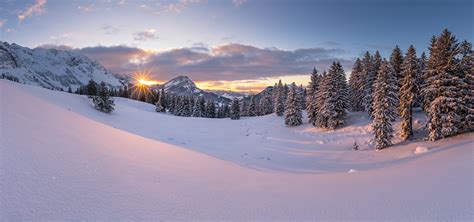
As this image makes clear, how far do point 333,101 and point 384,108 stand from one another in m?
12.8

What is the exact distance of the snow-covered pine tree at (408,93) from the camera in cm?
3000

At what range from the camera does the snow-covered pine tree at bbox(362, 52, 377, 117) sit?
4353 centimetres

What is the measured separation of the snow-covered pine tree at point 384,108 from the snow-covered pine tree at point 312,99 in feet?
52.2

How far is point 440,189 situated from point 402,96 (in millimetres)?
27434

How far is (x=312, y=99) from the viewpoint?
51406 mm

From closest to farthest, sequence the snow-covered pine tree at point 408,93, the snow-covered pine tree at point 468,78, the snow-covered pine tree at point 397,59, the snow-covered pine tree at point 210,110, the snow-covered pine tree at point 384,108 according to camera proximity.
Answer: the snow-covered pine tree at point 468,78
the snow-covered pine tree at point 384,108
the snow-covered pine tree at point 408,93
the snow-covered pine tree at point 397,59
the snow-covered pine tree at point 210,110

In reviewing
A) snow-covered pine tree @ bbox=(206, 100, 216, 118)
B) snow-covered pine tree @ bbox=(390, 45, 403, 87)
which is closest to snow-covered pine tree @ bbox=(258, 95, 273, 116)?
snow-covered pine tree @ bbox=(206, 100, 216, 118)

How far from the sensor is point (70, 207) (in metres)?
4.69

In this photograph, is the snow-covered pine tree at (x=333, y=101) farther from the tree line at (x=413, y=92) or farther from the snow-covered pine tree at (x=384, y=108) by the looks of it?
the snow-covered pine tree at (x=384, y=108)

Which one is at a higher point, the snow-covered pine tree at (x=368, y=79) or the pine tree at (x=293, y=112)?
the snow-covered pine tree at (x=368, y=79)

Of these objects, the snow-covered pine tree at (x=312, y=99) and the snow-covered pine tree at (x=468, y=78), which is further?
the snow-covered pine tree at (x=312, y=99)

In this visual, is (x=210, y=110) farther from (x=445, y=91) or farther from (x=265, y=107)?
(x=445, y=91)

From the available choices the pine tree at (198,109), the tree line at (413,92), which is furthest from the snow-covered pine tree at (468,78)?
the pine tree at (198,109)

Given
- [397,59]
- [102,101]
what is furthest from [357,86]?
[102,101]
